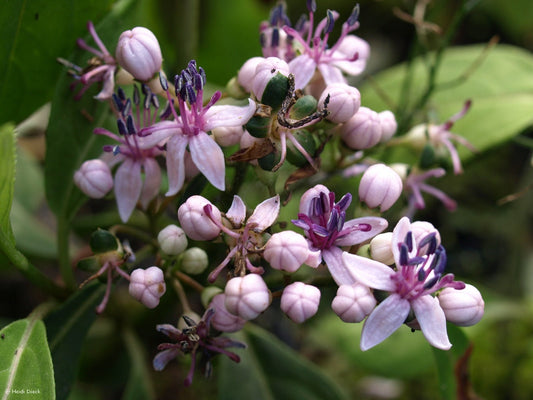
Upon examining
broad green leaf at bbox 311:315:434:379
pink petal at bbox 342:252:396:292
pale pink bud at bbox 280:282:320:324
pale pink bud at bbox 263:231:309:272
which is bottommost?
broad green leaf at bbox 311:315:434:379

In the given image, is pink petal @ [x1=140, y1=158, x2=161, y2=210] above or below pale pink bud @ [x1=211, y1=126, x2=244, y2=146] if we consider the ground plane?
below

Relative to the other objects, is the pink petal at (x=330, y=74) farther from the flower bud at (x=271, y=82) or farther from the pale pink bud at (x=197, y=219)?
the pale pink bud at (x=197, y=219)

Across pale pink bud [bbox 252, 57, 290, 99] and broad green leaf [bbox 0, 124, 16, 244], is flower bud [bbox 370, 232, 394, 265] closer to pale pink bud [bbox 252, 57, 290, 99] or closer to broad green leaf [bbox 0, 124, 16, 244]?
pale pink bud [bbox 252, 57, 290, 99]

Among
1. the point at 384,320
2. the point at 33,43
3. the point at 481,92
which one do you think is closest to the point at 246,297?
the point at 384,320

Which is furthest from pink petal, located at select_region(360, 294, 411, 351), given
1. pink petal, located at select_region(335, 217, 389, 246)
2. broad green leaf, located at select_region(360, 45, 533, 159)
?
broad green leaf, located at select_region(360, 45, 533, 159)

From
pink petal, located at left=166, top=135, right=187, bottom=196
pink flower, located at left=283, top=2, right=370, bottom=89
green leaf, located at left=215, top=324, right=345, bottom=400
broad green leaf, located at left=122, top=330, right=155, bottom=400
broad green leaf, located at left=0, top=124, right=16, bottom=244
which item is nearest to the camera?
broad green leaf, located at left=0, top=124, right=16, bottom=244

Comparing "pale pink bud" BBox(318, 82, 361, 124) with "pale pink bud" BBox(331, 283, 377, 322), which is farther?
"pale pink bud" BBox(318, 82, 361, 124)

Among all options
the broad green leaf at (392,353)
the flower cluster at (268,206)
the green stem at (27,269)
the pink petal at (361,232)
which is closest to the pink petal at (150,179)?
the flower cluster at (268,206)

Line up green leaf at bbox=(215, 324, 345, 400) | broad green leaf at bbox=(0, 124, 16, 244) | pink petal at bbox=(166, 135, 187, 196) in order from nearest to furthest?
broad green leaf at bbox=(0, 124, 16, 244), pink petal at bbox=(166, 135, 187, 196), green leaf at bbox=(215, 324, 345, 400)

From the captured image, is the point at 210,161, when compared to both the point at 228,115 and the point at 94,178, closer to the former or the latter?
the point at 228,115
